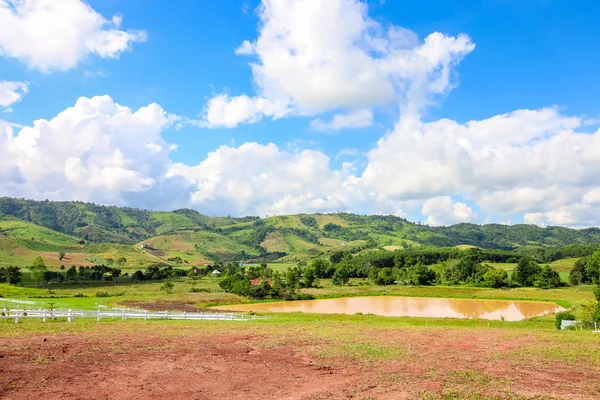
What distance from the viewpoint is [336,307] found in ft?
301

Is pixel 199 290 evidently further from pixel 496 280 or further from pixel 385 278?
pixel 496 280

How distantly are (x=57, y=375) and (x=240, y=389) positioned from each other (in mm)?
7997

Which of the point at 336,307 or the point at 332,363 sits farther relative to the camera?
the point at 336,307

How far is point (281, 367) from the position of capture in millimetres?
21359

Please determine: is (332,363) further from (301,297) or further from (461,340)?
(301,297)

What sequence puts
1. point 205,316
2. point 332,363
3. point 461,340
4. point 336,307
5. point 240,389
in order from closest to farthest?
point 240,389 < point 332,363 < point 461,340 < point 205,316 < point 336,307

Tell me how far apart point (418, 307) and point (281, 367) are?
263 ft

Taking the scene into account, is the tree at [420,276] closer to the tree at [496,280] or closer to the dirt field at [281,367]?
the tree at [496,280]

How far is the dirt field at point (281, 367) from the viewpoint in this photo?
1653 centimetres

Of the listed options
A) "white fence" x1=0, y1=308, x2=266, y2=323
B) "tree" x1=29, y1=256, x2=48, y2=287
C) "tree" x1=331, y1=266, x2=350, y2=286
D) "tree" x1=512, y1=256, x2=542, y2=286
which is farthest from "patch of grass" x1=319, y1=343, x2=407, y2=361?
"tree" x1=29, y1=256, x2=48, y2=287

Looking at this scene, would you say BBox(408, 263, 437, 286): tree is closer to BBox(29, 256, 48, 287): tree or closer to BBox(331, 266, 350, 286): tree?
BBox(331, 266, 350, 286): tree

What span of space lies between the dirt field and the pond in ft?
170

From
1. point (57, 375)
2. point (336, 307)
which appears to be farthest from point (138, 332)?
point (336, 307)

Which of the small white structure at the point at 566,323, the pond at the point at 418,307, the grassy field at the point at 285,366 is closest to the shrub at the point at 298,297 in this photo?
the pond at the point at 418,307
